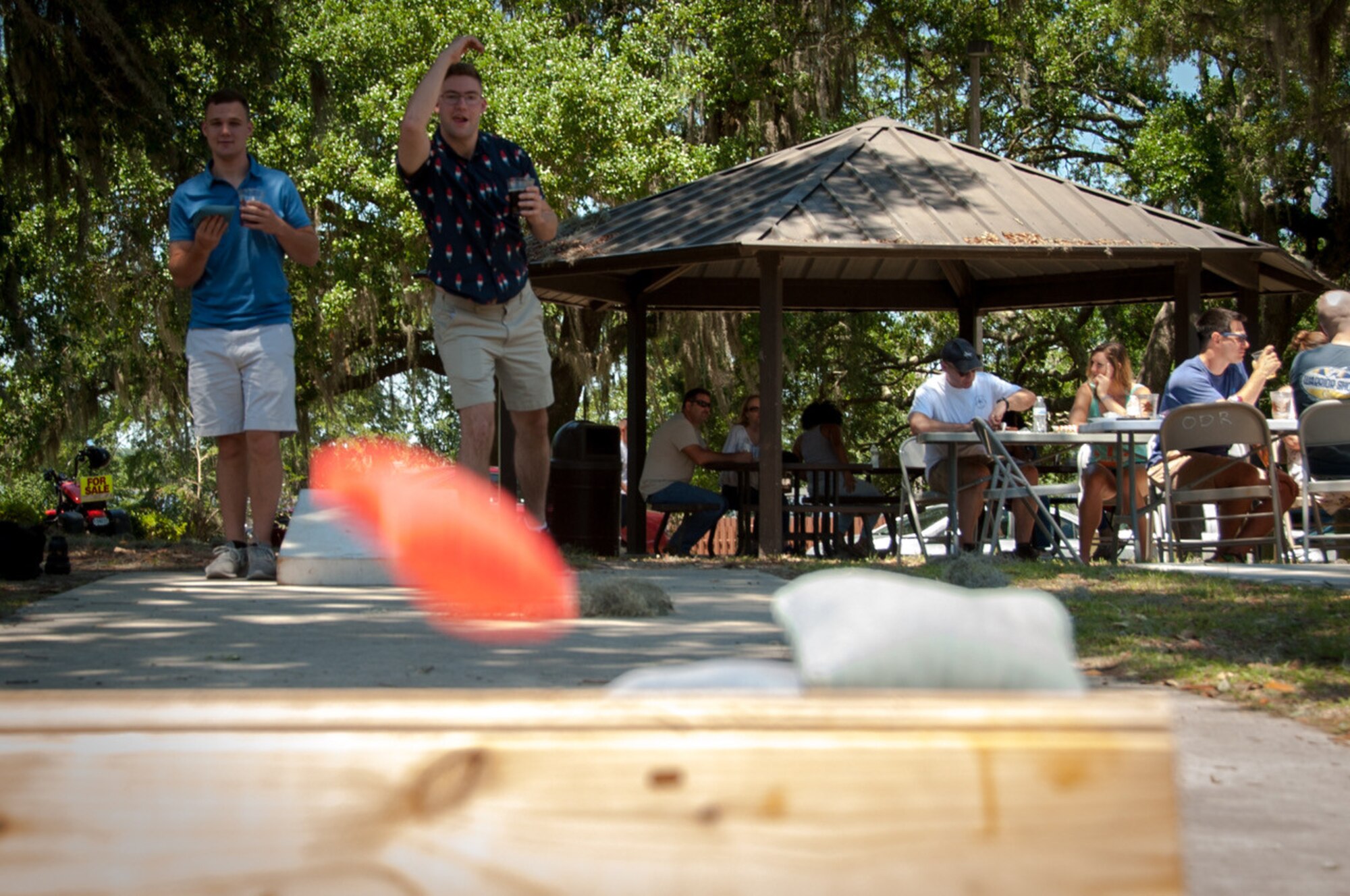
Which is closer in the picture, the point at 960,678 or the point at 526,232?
the point at 960,678

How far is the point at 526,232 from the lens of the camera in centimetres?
1144

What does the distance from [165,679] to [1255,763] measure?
7.84ft

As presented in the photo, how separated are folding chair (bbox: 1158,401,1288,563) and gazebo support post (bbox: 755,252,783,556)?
2.41 m

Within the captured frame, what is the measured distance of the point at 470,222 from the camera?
5.77m

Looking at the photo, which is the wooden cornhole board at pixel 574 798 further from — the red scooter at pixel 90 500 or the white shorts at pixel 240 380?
the red scooter at pixel 90 500

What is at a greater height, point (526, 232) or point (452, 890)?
point (526, 232)

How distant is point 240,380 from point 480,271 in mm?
1070

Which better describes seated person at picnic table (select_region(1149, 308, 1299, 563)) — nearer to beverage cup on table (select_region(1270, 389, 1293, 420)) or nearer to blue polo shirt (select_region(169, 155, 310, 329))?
beverage cup on table (select_region(1270, 389, 1293, 420))

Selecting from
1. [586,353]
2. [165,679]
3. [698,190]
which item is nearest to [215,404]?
[165,679]

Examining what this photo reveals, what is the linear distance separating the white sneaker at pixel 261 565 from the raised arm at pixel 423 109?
1689 millimetres

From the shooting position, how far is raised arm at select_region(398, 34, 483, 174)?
5.34 m

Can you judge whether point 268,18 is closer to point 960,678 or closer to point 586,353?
point 586,353

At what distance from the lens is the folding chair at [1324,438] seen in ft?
24.1

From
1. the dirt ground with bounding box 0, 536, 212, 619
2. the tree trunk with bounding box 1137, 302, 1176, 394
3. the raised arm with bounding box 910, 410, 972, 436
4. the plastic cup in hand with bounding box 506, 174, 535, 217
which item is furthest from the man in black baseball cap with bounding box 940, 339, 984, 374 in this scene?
the tree trunk with bounding box 1137, 302, 1176, 394
